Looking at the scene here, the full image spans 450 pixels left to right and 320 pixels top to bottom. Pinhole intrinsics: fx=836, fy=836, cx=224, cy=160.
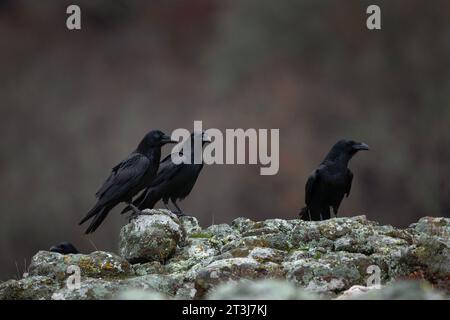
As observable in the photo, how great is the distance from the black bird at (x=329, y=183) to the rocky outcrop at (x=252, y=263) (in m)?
3.43

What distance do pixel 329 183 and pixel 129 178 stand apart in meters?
4.60

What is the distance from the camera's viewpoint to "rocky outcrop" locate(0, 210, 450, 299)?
8.50 m

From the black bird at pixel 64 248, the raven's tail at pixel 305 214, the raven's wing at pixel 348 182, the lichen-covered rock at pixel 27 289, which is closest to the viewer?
the lichen-covered rock at pixel 27 289

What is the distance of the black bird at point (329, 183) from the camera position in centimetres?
→ 1647

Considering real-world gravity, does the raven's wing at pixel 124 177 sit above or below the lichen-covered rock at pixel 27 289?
above

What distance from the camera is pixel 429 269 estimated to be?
891 centimetres

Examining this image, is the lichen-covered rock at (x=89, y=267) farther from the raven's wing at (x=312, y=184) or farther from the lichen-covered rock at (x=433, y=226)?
the raven's wing at (x=312, y=184)

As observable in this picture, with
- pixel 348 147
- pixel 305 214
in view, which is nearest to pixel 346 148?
pixel 348 147

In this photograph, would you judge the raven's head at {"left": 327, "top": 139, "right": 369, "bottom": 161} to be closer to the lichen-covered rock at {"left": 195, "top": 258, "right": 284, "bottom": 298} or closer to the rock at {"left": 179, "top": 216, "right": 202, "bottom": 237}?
the rock at {"left": 179, "top": 216, "right": 202, "bottom": 237}

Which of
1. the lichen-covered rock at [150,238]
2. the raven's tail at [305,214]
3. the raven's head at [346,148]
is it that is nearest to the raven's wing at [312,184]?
the raven's tail at [305,214]

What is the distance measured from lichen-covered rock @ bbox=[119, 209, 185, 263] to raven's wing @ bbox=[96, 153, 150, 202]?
172 cm

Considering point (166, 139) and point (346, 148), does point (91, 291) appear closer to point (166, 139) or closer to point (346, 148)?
point (166, 139)

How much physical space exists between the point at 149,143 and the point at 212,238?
2.47 meters
